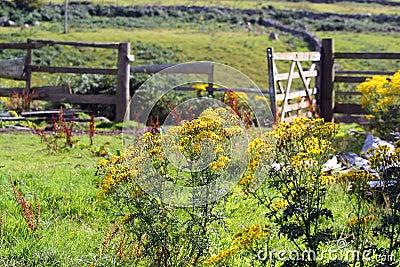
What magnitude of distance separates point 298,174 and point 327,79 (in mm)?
Answer: 7452

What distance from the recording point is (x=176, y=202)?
3.57m

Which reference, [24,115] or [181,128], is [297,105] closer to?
[24,115]

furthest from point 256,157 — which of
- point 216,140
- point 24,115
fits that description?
point 24,115

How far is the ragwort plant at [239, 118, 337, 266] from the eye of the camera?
10.6 feet

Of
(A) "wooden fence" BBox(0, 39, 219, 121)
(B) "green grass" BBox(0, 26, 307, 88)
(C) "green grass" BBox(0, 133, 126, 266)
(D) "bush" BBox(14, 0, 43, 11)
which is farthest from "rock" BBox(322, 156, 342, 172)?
(D) "bush" BBox(14, 0, 43, 11)

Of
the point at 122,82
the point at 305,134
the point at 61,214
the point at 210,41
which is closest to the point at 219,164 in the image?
the point at 305,134

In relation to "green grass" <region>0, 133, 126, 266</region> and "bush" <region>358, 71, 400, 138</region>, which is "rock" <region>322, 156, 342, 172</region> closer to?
"bush" <region>358, 71, 400, 138</region>

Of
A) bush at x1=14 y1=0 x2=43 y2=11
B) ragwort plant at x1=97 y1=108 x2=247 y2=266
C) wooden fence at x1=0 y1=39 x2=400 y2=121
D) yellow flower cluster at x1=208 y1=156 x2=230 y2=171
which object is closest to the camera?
yellow flower cluster at x1=208 y1=156 x2=230 y2=171

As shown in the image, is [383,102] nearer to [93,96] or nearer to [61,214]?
[61,214]

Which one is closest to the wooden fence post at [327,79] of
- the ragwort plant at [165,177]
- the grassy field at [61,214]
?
the grassy field at [61,214]

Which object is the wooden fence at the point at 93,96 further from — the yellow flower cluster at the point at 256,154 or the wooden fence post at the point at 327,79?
the yellow flower cluster at the point at 256,154

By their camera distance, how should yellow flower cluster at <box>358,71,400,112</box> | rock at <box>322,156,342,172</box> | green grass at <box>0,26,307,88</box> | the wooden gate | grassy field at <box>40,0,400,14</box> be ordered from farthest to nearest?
grassy field at <box>40,0,400,14</box>, green grass at <box>0,26,307,88</box>, the wooden gate, yellow flower cluster at <box>358,71,400,112</box>, rock at <box>322,156,342,172</box>

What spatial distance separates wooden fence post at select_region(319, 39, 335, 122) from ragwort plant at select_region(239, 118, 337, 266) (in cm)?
714

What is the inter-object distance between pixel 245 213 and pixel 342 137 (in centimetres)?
454
